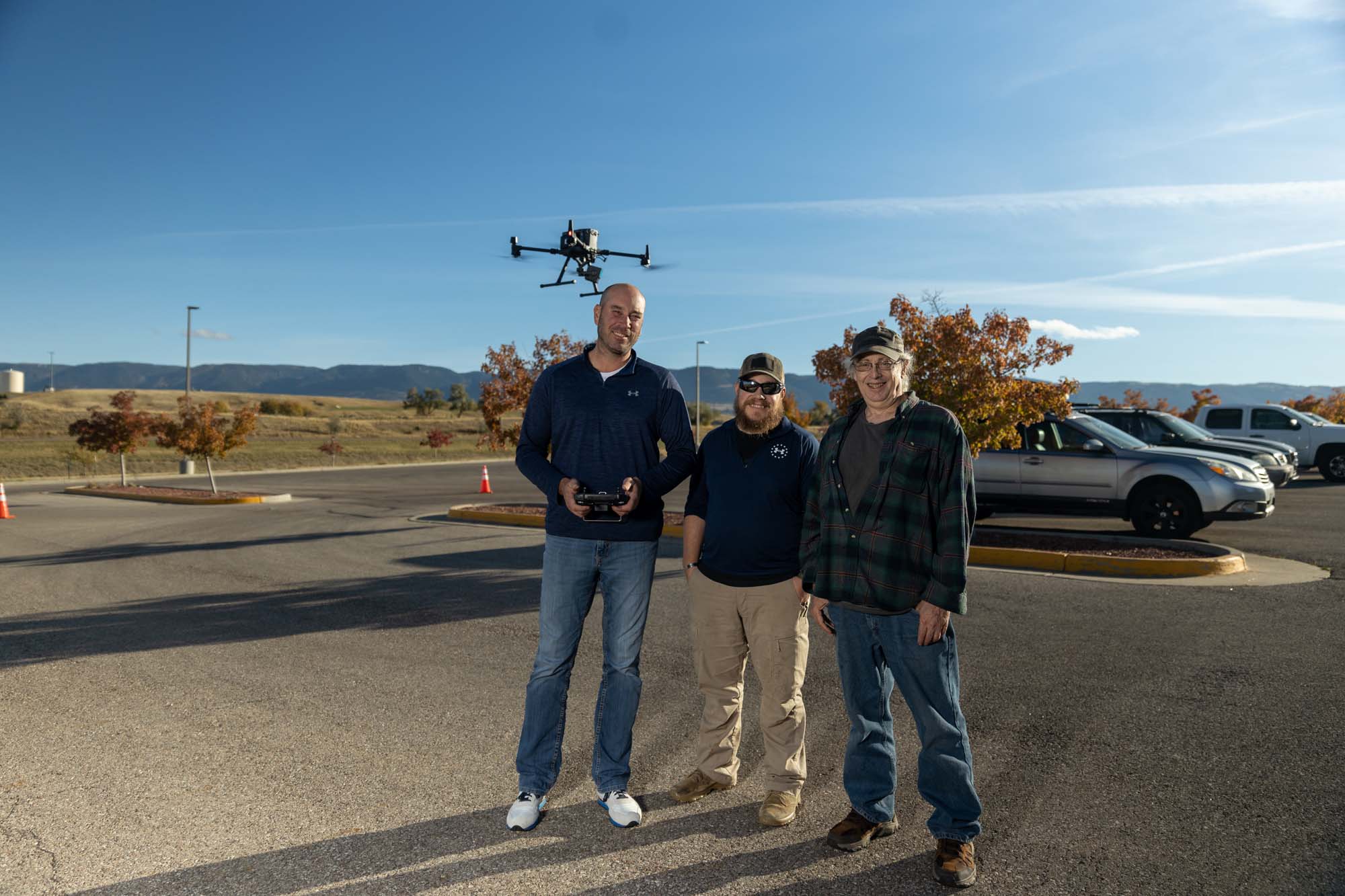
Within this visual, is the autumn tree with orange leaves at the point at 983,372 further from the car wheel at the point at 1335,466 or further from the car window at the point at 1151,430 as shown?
the car wheel at the point at 1335,466

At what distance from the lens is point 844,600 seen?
3.34 m

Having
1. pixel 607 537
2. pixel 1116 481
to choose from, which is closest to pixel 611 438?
pixel 607 537

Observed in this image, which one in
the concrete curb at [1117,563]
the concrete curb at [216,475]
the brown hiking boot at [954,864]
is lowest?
the concrete curb at [216,475]

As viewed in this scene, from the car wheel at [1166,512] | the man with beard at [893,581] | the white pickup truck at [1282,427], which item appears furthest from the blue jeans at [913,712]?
the white pickup truck at [1282,427]

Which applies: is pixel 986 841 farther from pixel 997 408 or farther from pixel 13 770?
pixel 997 408

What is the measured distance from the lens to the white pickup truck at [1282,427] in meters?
21.9

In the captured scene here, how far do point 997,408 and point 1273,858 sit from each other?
318 inches

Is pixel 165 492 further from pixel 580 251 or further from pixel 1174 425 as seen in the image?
pixel 1174 425

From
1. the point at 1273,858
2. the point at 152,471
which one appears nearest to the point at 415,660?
the point at 1273,858

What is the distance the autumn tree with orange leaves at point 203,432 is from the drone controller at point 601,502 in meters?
20.2

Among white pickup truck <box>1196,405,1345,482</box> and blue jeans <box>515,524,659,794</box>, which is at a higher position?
white pickup truck <box>1196,405,1345,482</box>

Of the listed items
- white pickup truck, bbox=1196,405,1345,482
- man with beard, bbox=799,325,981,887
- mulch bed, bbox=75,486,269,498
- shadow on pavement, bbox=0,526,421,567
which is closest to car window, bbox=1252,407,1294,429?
white pickup truck, bbox=1196,405,1345,482

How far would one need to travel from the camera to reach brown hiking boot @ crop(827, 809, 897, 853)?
328 centimetres

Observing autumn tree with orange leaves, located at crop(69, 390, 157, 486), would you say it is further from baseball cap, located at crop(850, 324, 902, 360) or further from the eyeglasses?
baseball cap, located at crop(850, 324, 902, 360)
